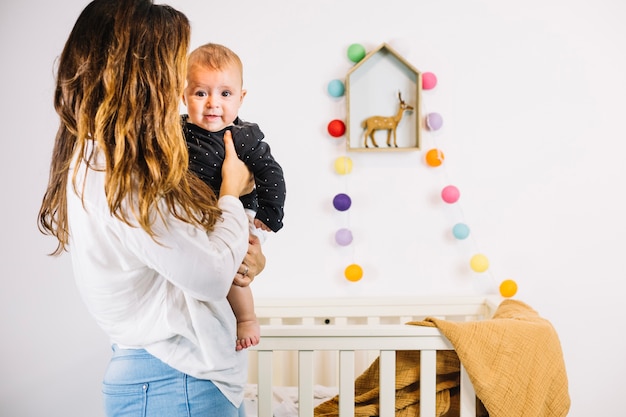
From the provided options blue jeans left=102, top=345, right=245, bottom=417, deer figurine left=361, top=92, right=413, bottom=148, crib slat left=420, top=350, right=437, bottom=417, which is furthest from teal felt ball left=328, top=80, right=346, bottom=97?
blue jeans left=102, top=345, right=245, bottom=417

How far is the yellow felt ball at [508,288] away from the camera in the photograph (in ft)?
7.58

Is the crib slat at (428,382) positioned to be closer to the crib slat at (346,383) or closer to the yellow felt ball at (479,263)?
the crib slat at (346,383)

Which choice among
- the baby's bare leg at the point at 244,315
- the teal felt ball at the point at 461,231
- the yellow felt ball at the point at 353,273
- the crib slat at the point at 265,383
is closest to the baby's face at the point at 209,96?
the baby's bare leg at the point at 244,315

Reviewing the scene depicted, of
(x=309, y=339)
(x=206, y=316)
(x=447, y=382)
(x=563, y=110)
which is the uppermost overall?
(x=563, y=110)

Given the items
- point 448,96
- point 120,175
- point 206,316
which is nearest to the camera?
point 120,175

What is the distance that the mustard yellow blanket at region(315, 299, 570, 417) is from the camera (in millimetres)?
1670

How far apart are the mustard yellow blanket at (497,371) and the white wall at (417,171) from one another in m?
0.61

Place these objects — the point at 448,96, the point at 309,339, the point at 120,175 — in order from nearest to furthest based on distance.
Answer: the point at 120,175, the point at 309,339, the point at 448,96

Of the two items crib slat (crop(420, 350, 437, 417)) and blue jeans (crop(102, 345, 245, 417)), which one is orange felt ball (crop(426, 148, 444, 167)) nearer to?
crib slat (crop(420, 350, 437, 417))

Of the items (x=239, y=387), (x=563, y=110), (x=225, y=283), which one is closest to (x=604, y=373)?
(x=563, y=110)

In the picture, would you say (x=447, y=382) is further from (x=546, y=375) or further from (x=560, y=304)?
(x=560, y=304)

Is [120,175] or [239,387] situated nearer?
[120,175]

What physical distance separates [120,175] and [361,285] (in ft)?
4.93

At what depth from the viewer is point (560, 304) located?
238 cm
